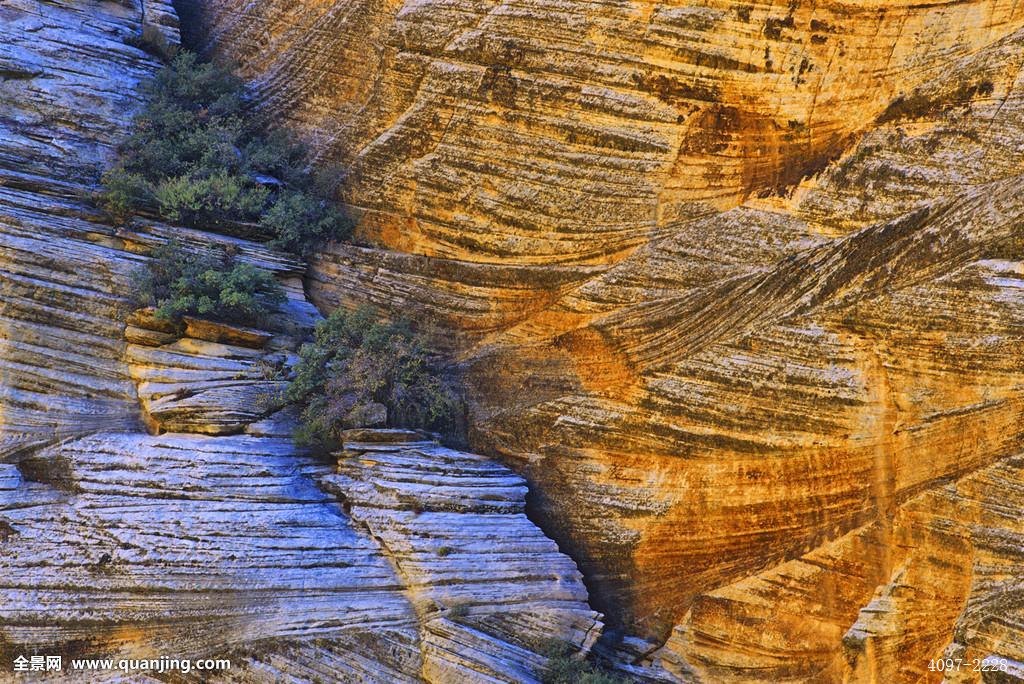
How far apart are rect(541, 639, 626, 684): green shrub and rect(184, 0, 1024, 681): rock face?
1098 millimetres

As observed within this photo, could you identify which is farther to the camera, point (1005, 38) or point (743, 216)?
point (743, 216)

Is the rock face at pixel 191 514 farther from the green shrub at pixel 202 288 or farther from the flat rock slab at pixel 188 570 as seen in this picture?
the green shrub at pixel 202 288

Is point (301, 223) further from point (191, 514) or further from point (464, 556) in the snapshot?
point (464, 556)

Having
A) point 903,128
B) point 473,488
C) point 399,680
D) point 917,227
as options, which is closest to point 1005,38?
point 903,128

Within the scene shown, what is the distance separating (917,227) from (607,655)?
5917 millimetres

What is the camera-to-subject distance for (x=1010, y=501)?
1027cm

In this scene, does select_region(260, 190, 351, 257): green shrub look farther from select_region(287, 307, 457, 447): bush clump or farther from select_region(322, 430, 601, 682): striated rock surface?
select_region(322, 430, 601, 682): striated rock surface

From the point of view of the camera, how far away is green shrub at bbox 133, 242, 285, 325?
475 inches

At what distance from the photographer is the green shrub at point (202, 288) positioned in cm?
1205

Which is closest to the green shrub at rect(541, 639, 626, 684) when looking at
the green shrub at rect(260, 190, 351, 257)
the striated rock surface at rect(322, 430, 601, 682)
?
the striated rock surface at rect(322, 430, 601, 682)

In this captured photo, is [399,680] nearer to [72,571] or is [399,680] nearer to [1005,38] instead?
[72,571]

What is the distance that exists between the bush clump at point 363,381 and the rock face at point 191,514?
359 millimetres

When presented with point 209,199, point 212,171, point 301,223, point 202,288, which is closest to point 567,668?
point 202,288

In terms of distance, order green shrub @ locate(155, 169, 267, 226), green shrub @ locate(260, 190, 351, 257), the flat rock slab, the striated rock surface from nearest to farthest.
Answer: the flat rock slab
the striated rock surface
green shrub @ locate(155, 169, 267, 226)
green shrub @ locate(260, 190, 351, 257)
